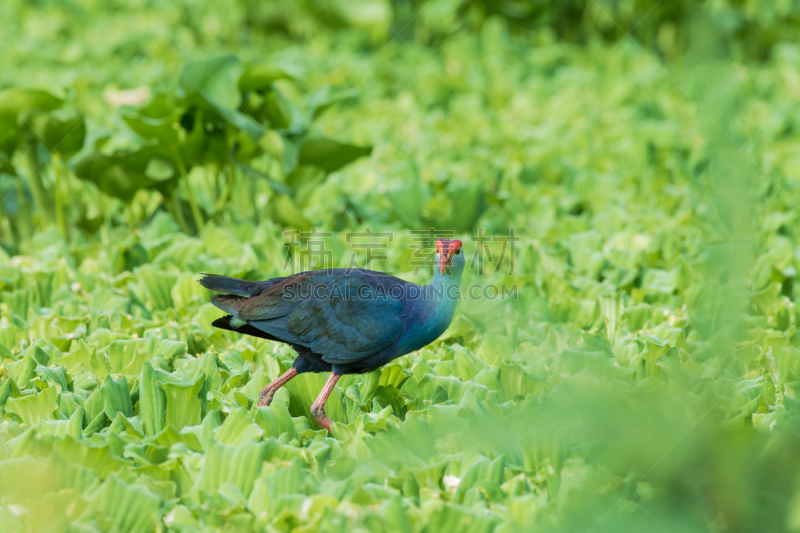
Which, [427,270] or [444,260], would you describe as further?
[427,270]

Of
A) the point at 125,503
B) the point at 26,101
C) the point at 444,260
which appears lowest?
the point at 125,503

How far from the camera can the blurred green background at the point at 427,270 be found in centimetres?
115

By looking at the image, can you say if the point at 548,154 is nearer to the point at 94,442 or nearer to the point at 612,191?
the point at 612,191

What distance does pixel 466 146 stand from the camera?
20.3 feet

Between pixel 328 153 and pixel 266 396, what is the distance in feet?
6.94

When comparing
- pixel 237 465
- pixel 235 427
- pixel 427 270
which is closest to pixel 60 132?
pixel 427 270

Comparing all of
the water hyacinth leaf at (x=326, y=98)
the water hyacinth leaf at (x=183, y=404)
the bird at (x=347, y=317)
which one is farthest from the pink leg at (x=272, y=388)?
the water hyacinth leaf at (x=326, y=98)

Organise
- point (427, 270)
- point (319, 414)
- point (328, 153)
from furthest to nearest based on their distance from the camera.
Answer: point (328, 153), point (427, 270), point (319, 414)

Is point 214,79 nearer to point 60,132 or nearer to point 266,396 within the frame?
point 60,132

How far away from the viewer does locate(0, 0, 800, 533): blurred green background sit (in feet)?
3.77

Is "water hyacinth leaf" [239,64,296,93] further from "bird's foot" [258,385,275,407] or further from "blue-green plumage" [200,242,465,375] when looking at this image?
"bird's foot" [258,385,275,407]

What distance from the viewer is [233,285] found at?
3098 mm

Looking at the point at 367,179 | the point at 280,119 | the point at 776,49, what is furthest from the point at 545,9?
the point at 280,119

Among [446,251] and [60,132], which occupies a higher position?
[60,132]
